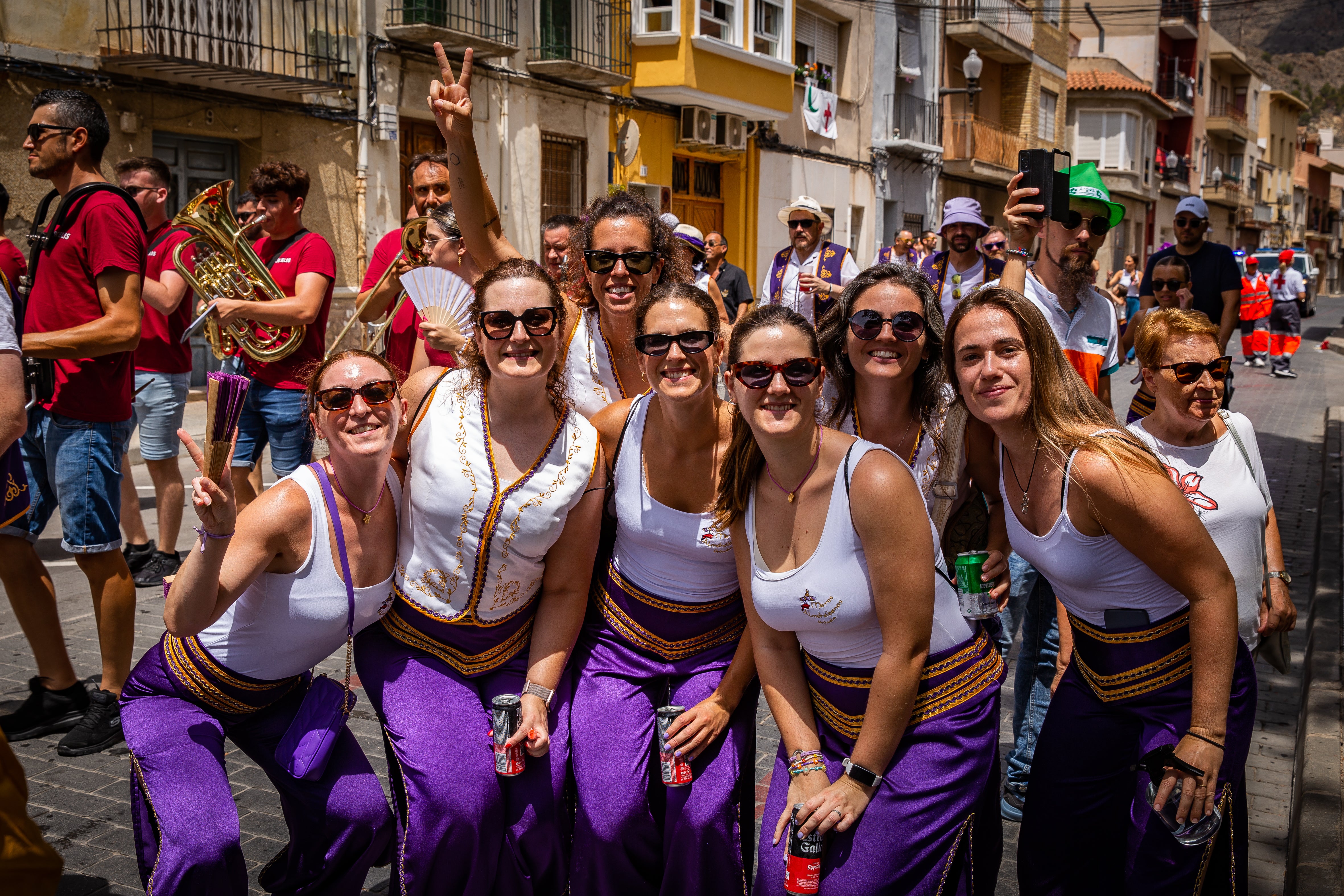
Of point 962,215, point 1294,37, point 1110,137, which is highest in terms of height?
point 1294,37

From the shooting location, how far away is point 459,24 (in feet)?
49.2

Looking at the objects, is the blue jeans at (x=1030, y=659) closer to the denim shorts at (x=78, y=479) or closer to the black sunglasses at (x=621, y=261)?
the black sunglasses at (x=621, y=261)

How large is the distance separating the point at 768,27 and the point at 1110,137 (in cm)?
2548

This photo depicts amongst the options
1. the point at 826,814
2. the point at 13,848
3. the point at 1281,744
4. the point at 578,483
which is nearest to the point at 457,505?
the point at 578,483

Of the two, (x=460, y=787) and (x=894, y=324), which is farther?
(x=894, y=324)

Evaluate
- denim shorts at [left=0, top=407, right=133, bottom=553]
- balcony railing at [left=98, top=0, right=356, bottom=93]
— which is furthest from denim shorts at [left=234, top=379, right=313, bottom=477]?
balcony railing at [left=98, top=0, right=356, bottom=93]

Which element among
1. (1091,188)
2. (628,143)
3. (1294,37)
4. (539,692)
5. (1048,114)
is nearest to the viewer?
(539,692)

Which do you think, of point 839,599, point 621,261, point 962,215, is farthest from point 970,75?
point 839,599

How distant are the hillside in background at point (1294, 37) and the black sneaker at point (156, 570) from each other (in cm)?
13329

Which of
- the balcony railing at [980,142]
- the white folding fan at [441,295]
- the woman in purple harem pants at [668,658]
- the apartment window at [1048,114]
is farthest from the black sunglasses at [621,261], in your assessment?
the apartment window at [1048,114]

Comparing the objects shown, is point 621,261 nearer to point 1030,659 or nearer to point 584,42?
point 1030,659

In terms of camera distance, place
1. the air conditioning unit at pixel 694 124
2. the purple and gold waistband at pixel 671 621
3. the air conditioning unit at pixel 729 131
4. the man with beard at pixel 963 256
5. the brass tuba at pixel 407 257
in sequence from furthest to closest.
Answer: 1. the air conditioning unit at pixel 729 131
2. the air conditioning unit at pixel 694 124
3. the man with beard at pixel 963 256
4. the brass tuba at pixel 407 257
5. the purple and gold waistband at pixel 671 621

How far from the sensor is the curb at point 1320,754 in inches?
131

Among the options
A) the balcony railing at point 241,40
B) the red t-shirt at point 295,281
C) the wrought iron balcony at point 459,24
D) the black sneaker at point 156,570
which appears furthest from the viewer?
the wrought iron balcony at point 459,24
